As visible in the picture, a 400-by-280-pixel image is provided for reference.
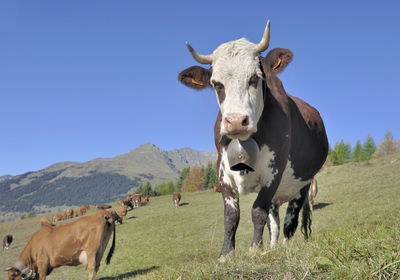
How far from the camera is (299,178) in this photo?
495 cm

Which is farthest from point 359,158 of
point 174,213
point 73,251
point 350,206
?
point 73,251

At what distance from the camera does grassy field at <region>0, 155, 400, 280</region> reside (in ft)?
7.80

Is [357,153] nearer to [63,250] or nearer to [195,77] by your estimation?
[63,250]

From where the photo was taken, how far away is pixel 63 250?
35.2 ft

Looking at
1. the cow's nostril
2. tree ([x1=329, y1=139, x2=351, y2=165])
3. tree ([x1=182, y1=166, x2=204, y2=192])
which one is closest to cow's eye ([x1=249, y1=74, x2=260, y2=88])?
the cow's nostril

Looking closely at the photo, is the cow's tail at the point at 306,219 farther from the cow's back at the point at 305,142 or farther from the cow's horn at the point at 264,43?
the cow's horn at the point at 264,43

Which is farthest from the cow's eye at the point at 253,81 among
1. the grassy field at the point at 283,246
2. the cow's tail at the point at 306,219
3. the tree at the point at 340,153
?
the tree at the point at 340,153

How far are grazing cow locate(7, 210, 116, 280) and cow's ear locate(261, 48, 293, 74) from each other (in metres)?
9.12

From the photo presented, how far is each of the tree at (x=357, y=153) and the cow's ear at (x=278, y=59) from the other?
8834 cm

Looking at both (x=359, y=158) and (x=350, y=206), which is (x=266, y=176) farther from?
(x=359, y=158)

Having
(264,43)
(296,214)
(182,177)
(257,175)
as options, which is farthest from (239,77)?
(182,177)

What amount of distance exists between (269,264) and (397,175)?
2185 cm

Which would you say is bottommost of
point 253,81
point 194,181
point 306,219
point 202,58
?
point 194,181

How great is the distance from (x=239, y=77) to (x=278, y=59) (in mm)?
719
